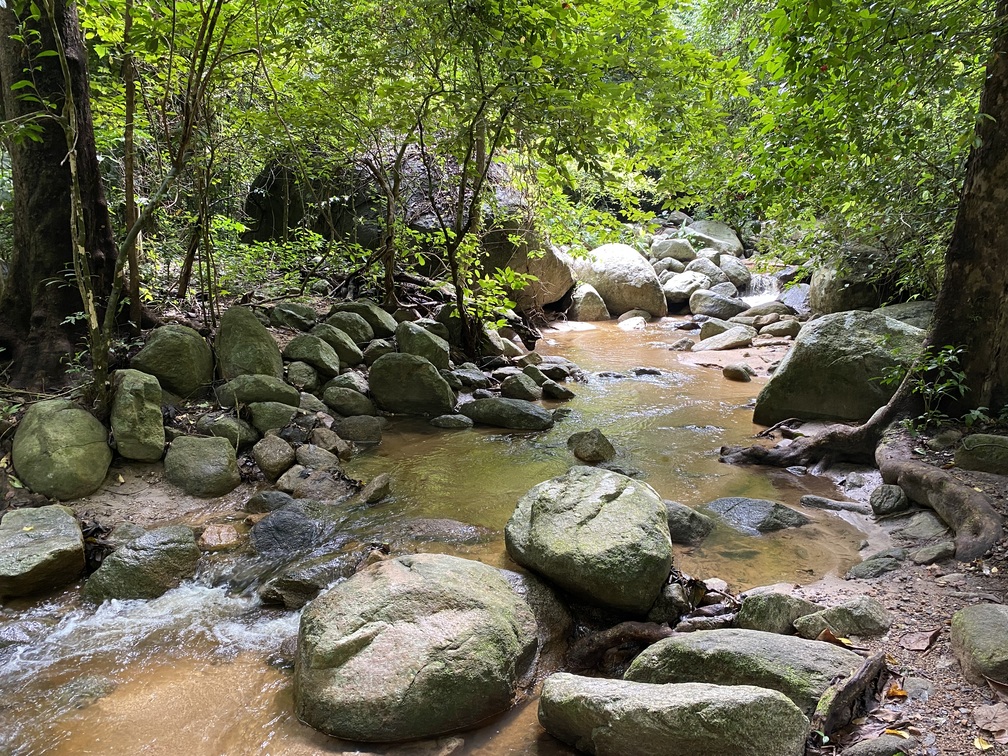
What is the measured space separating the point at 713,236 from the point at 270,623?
2131cm

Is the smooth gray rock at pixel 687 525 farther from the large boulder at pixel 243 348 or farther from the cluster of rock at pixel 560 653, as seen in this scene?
the large boulder at pixel 243 348

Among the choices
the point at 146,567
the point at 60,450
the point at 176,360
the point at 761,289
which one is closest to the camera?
the point at 146,567

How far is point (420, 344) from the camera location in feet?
26.9

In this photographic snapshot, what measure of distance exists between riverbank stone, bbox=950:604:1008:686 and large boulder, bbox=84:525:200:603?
14.0ft

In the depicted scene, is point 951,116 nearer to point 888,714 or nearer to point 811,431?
point 811,431

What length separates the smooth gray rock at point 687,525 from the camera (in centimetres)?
434

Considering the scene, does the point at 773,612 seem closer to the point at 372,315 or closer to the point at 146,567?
the point at 146,567

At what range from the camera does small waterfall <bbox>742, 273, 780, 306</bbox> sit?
54.4ft

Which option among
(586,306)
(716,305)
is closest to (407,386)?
(586,306)

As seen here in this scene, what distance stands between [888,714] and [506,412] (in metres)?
5.13

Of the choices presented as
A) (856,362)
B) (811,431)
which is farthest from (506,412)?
(856,362)

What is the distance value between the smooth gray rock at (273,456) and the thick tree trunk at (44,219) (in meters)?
1.86

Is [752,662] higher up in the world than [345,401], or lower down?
lower down

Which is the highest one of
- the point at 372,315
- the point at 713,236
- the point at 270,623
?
the point at 713,236
